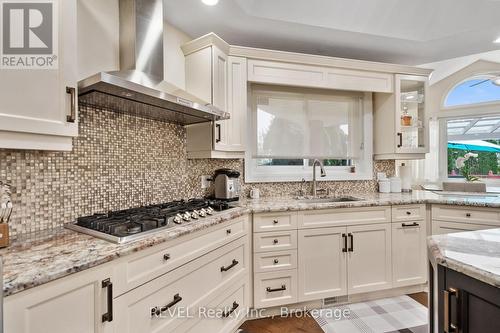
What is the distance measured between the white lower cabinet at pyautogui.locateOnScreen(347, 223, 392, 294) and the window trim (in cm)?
75

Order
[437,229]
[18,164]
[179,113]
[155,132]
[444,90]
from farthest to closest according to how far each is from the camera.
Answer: [444,90]
[437,229]
[155,132]
[179,113]
[18,164]

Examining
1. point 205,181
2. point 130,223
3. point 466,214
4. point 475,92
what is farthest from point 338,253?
point 475,92

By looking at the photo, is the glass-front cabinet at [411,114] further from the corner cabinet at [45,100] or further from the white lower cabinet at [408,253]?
the corner cabinet at [45,100]

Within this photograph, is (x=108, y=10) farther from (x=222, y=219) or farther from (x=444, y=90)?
(x=444, y=90)

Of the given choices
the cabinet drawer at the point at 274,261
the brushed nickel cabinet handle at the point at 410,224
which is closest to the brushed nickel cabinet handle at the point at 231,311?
the cabinet drawer at the point at 274,261

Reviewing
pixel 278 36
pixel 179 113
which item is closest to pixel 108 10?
pixel 179 113

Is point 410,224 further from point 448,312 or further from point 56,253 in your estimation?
point 56,253


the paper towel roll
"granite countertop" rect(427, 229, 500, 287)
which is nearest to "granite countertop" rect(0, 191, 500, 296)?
"granite countertop" rect(427, 229, 500, 287)

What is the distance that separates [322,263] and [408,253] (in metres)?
0.89

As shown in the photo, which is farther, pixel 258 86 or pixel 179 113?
pixel 258 86

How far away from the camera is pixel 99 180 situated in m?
1.53

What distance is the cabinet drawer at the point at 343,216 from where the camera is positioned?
2.08 meters

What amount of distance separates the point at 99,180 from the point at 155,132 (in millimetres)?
562

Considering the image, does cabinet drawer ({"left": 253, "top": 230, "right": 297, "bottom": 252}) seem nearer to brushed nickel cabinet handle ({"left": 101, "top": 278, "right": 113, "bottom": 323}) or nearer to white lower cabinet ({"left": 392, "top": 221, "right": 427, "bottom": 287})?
white lower cabinet ({"left": 392, "top": 221, "right": 427, "bottom": 287})
